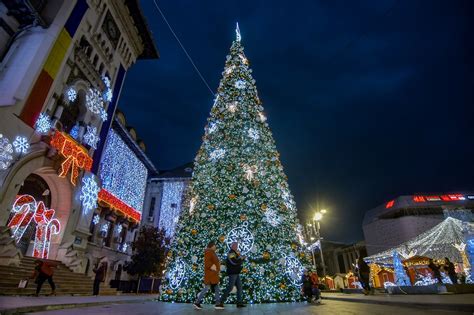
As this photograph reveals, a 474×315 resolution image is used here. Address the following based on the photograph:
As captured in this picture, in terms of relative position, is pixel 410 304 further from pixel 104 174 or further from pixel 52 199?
pixel 104 174

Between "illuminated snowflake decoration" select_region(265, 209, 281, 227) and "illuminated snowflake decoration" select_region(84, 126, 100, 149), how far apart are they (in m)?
14.6

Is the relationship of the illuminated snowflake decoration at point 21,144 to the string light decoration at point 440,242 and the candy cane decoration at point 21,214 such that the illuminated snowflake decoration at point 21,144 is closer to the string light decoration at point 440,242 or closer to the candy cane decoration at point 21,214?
the candy cane decoration at point 21,214

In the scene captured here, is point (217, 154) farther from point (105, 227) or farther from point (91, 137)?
point (105, 227)

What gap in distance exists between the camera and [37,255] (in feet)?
45.6

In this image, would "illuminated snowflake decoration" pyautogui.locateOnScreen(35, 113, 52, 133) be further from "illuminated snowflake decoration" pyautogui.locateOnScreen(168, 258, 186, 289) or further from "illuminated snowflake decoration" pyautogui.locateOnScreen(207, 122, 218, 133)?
"illuminated snowflake decoration" pyautogui.locateOnScreen(168, 258, 186, 289)

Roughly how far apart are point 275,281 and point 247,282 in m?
0.92

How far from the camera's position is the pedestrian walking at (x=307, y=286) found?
335 inches

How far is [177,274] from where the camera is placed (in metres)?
8.30

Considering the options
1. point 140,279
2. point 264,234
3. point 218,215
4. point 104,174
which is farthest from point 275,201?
point 140,279

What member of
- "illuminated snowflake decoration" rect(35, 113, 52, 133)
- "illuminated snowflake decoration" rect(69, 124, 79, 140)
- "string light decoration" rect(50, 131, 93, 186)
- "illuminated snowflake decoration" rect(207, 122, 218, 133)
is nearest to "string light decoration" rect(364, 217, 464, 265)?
"illuminated snowflake decoration" rect(207, 122, 218, 133)

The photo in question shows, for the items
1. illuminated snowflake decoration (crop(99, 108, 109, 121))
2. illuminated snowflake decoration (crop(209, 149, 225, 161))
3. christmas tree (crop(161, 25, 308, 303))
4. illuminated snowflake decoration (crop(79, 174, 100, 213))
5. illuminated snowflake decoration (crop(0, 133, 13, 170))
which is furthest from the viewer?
illuminated snowflake decoration (crop(99, 108, 109, 121))

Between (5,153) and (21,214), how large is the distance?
4964 millimetres

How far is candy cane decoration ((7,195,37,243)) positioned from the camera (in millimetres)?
13581

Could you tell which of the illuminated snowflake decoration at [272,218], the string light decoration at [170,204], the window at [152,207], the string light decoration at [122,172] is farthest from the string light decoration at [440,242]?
the window at [152,207]
